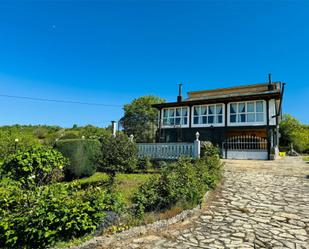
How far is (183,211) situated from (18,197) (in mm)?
3143

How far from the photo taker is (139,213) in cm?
441

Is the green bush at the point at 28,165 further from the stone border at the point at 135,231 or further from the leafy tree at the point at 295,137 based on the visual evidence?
the leafy tree at the point at 295,137

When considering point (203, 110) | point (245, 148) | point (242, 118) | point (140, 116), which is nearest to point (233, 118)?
point (242, 118)

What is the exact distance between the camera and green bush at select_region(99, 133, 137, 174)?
777cm

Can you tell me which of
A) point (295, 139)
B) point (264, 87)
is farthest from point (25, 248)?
point (295, 139)

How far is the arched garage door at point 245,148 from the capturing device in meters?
17.0

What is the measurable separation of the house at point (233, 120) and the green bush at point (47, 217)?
1546 centimetres

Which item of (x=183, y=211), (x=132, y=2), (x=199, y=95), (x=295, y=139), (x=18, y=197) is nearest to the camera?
(x=18, y=197)

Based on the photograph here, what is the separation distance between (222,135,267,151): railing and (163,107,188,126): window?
5.21m

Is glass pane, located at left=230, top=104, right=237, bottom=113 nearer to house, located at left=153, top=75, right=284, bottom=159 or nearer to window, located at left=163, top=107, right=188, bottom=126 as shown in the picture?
house, located at left=153, top=75, right=284, bottom=159

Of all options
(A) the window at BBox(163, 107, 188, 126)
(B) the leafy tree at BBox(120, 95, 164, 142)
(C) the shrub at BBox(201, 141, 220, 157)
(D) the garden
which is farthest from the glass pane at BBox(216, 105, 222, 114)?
(B) the leafy tree at BBox(120, 95, 164, 142)

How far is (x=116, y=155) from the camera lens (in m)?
7.81

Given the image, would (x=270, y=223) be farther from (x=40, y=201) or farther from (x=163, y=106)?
(x=163, y=106)

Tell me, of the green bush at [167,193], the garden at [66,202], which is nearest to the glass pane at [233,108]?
the garden at [66,202]
